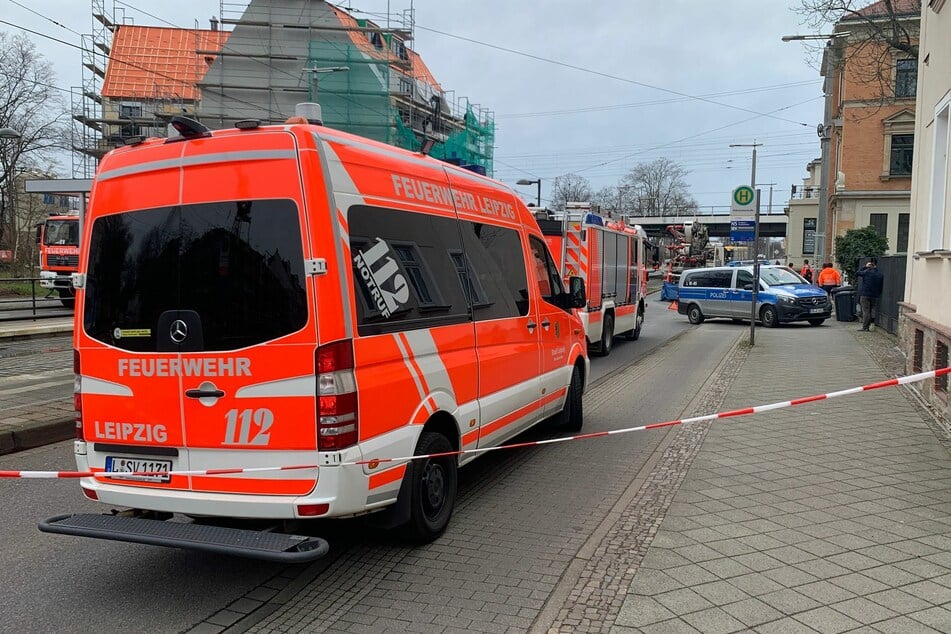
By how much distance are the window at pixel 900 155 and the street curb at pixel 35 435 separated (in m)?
45.6

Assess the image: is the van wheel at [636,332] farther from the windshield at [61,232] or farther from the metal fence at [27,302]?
the windshield at [61,232]

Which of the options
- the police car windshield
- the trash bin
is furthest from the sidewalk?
the trash bin

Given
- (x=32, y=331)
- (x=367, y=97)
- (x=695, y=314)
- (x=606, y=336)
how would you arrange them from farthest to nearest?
(x=367, y=97) → (x=695, y=314) → (x=32, y=331) → (x=606, y=336)

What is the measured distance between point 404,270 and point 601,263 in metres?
10.2

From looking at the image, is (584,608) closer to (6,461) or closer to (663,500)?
(663,500)

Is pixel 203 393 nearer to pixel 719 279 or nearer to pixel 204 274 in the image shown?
pixel 204 274

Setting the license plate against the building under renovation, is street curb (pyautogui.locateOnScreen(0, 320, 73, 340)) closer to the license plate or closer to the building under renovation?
the license plate

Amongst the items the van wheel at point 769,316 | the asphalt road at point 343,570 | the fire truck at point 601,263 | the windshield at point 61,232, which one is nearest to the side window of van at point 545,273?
the asphalt road at point 343,570

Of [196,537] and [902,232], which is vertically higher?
[902,232]

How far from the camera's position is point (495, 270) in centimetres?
587

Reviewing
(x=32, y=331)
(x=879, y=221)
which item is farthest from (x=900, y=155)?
(x=32, y=331)

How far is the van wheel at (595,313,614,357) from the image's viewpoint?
15.1 meters

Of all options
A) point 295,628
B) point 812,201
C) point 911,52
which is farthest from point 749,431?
point 812,201

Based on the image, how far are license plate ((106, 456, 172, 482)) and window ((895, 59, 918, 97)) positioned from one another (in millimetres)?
43457
